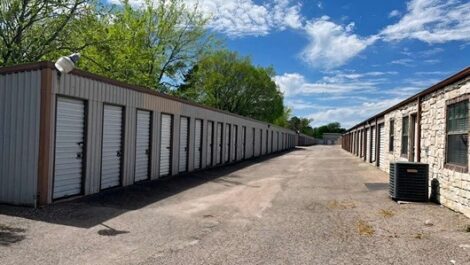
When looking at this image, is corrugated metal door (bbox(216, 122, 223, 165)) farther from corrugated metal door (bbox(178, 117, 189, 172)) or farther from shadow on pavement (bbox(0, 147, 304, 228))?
shadow on pavement (bbox(0, 147, 304, 228))

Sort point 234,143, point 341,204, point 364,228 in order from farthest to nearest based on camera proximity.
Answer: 1. point 234,143
2. point 341,204
3. point 364,228

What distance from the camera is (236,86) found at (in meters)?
54.5

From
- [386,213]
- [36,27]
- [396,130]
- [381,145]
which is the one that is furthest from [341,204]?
[36,27]

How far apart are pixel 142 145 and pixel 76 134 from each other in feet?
11.5

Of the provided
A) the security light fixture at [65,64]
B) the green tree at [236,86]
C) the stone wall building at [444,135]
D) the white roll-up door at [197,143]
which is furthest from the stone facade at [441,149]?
the green tree at [236,86]

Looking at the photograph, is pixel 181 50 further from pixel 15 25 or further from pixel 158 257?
pixel 158 257

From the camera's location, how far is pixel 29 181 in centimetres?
883

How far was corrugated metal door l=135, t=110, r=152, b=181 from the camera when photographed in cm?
1298

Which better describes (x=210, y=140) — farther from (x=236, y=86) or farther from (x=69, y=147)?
(x=236, y=86)

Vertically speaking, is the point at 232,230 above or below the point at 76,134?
below

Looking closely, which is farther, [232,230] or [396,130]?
[396,130]

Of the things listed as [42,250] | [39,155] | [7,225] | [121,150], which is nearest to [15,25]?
[121,150]

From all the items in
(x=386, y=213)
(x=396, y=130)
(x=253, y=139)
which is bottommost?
(x=386, y=213)

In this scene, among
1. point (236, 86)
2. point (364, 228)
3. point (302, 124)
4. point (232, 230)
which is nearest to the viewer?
point (232, 230)
